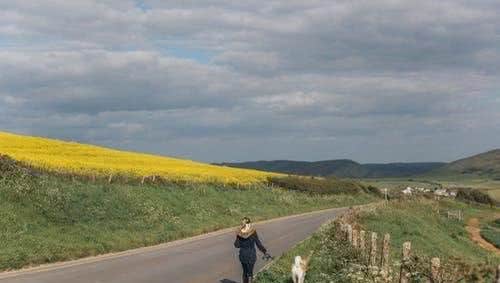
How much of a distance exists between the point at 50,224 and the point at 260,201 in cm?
3130

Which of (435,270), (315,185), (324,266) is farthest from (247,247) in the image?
(315,185)

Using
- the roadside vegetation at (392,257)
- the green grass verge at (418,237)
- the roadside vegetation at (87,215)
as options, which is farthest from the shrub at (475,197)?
the roadside vegetation at (87,215)

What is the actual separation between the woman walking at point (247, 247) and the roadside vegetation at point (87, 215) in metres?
6.81

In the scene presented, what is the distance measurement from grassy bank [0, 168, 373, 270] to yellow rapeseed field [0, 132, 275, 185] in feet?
7.91

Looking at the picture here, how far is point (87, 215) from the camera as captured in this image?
29984mm

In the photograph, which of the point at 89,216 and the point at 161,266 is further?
the point at 89,216

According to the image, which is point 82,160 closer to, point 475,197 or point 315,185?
point 315,185

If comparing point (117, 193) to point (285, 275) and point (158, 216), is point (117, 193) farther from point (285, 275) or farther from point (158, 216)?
point (285, 275)

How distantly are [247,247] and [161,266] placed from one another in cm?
499

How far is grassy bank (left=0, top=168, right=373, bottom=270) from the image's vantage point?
2356 centimetres

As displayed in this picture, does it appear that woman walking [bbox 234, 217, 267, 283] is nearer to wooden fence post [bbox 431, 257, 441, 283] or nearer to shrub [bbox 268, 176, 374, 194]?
wooden fence post [bbox 431, 257, 441, 283]

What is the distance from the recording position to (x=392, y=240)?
36.6 meters

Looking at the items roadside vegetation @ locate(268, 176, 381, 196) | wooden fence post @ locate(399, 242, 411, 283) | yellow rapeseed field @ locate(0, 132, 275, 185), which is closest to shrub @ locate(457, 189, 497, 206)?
roadside vegetation @ locate(268, 176, 381, 196)

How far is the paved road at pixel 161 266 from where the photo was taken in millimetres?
18836
